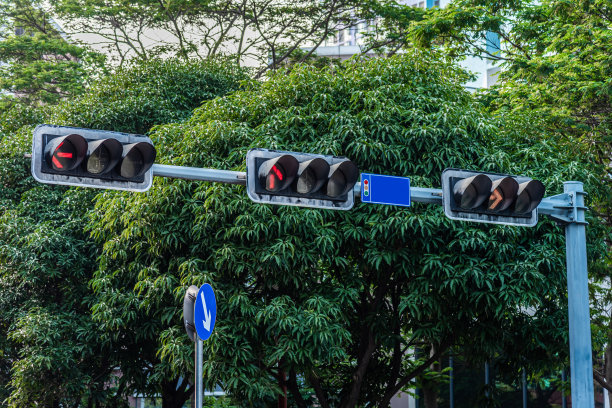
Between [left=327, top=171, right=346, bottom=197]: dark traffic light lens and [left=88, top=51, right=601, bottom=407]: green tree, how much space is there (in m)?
4.55

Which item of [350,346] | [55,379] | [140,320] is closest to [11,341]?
[55,379]

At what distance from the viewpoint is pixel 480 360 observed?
1219cm

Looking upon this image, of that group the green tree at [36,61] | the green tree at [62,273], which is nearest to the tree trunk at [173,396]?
the green tree at [62,273]

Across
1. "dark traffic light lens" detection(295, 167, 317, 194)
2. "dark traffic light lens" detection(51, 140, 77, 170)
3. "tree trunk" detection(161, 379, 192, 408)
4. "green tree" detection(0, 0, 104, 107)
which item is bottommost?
"tree trunk" detection(161, 379, 192, 408)

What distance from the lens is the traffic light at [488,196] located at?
19.5ft

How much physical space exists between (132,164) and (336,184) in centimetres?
155

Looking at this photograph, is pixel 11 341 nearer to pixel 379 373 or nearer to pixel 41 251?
pixel 41 251

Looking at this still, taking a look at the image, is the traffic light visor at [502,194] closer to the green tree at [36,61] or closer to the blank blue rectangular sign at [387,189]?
the blank blue rectangular sign at [387,189]

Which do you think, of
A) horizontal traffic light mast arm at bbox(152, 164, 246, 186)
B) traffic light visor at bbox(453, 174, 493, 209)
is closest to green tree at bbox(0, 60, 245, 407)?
horizontal traffic light mast arm at bbox(152, 164, 246, 186)

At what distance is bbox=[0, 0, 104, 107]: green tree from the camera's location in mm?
19656

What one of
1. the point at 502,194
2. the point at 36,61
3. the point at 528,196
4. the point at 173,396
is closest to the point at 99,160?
the point at 502,194

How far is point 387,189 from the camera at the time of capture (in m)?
6.15

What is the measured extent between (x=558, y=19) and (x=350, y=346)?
763 cm

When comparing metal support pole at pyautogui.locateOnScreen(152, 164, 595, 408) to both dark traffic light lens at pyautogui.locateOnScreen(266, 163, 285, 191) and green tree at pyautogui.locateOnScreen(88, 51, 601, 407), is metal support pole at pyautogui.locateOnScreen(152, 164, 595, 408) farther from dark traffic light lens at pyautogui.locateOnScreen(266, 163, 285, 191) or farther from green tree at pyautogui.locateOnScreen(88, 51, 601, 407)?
green tree at pyautogui.locateOnScreen(88, 51, 601, 407)
